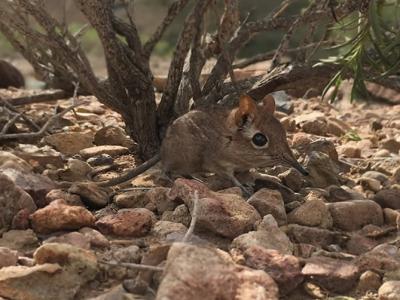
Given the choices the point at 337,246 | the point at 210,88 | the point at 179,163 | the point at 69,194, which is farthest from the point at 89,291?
the point at 210,88

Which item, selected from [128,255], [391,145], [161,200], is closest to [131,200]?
[161,200]

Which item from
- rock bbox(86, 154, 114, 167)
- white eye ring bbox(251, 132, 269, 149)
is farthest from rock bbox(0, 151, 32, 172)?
white eye ring bbox(251, 132, 269, 149)

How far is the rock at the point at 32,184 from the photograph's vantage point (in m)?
3.79

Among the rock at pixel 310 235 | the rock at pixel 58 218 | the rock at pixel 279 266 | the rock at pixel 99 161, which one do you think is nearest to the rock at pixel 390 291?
the rock at pixel 279 266

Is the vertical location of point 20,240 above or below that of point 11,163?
below

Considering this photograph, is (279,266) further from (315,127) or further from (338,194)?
(315,127)

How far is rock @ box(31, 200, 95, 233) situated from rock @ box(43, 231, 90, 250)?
0.09 metres

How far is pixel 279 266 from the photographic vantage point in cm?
308

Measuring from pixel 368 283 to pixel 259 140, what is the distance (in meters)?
1.65

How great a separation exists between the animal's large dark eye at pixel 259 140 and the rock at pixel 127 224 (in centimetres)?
127

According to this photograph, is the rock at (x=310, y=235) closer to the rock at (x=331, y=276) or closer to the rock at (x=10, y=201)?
the rock at (x=331, y=276)

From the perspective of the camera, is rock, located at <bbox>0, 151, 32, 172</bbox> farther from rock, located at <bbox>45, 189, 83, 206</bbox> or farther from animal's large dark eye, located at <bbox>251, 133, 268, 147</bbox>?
animal's large dark eye, located at <bbox>251, 133, 268, 147</bbox>

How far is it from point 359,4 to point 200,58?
129 cm

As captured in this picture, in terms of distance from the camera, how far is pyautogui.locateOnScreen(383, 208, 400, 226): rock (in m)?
4.07
